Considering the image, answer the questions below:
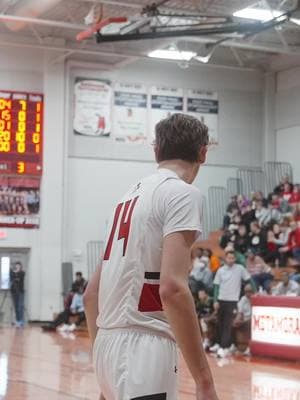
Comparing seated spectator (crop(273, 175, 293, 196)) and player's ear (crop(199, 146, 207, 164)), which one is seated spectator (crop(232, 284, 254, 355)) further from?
player's ear (crop(199, 146, 207, 164))

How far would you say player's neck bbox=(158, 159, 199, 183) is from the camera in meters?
2.78

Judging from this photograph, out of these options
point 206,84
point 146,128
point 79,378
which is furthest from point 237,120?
point 79,378

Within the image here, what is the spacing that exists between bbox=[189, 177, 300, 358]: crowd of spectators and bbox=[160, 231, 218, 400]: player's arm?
39.3 feet

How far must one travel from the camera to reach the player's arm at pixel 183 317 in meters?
2.48

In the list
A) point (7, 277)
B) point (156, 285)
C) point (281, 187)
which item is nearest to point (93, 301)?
point (156, 285)

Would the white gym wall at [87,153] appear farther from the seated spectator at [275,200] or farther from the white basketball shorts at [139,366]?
the white basketball shorts at [139,366]

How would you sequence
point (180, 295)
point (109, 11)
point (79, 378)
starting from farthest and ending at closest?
1. point (109, 11)
2. point (79, 378)
3. point (180, 295)

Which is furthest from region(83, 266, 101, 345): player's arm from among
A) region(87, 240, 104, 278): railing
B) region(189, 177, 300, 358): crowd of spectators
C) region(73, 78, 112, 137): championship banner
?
region(73, 78, 112, 137): championship banner

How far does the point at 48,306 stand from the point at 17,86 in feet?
20.2

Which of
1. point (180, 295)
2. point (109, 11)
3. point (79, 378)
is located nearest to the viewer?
point (180, 295)

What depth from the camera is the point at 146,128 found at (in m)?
24.7

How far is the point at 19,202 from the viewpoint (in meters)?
23.1

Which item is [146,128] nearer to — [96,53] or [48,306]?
[96,53]

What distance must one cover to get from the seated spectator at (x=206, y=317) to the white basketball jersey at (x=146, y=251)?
42.2 feet
